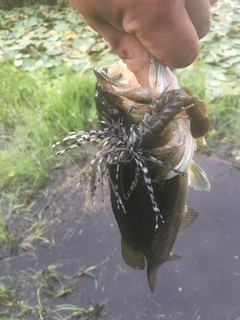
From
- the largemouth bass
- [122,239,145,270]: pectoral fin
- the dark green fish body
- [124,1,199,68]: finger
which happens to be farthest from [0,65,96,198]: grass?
[124,1,199,68]: finger

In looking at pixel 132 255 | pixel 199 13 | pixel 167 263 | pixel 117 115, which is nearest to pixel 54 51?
pixel 167 263

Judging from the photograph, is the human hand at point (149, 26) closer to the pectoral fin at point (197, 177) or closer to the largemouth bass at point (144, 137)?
the largemouth bass at point (144, 137)

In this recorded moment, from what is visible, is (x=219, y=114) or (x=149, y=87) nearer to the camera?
(x=149, y=87)

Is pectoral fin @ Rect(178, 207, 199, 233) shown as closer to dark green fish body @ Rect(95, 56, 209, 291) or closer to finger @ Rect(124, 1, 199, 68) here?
dark green fish body @ Rect(95, 56, 209, 291)

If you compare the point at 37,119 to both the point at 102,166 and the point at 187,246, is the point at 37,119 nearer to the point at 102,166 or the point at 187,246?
the point at 187,246

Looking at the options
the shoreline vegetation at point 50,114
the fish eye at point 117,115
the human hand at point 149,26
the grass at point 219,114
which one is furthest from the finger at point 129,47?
the grass at point 219,114

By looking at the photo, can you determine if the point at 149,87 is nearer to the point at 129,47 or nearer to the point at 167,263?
the point at 129,47
